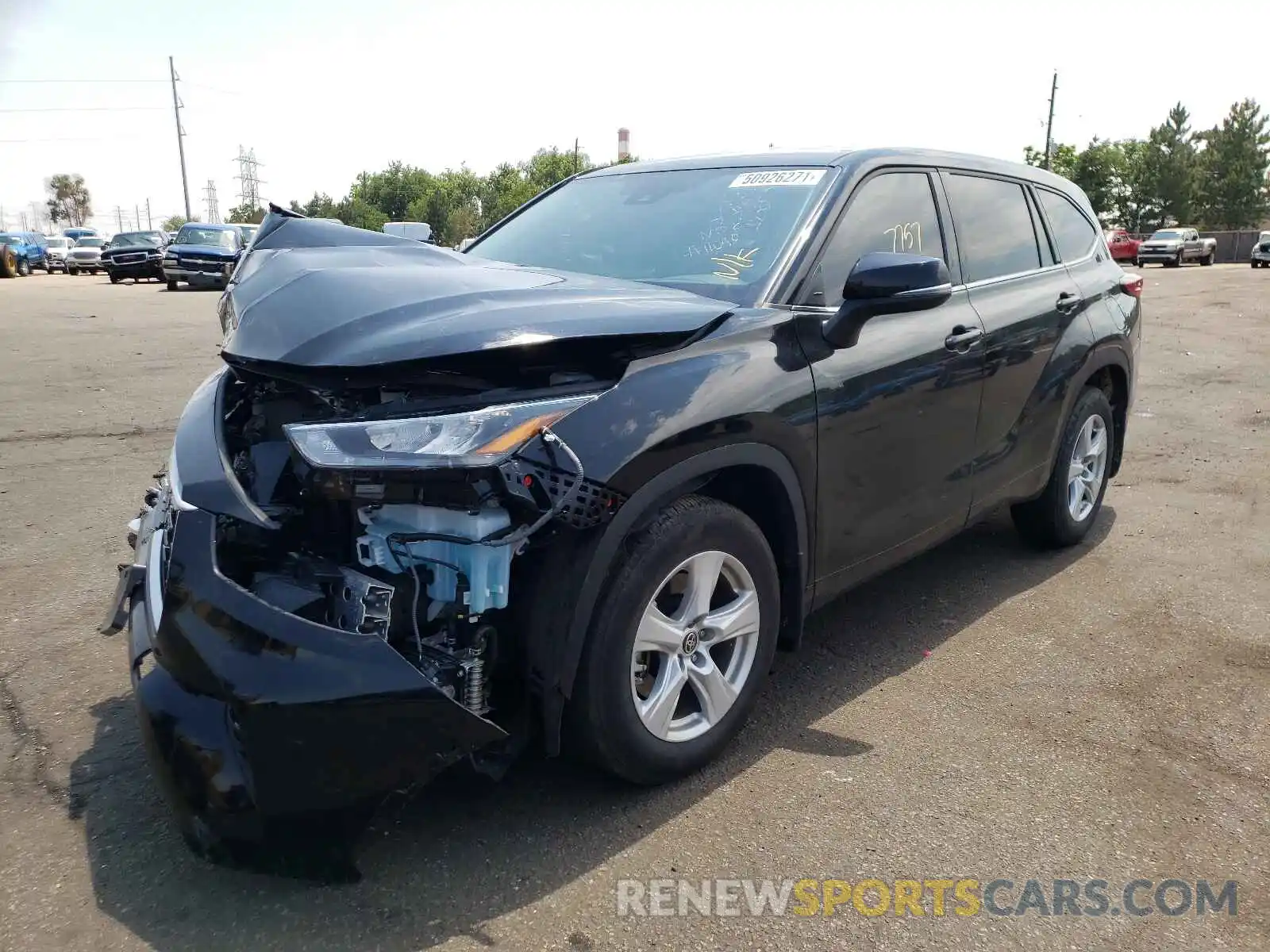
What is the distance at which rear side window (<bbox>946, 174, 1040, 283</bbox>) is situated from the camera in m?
3.94

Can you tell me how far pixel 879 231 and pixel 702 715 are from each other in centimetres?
183

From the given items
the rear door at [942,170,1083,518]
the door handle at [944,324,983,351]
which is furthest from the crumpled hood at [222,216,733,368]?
the rear door at [942,170,1083,518]

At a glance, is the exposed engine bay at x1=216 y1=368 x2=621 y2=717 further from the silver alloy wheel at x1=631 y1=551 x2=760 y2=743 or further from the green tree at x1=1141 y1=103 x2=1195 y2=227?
the green tree at x1=1141 y1=103 x2=1195 y2=227

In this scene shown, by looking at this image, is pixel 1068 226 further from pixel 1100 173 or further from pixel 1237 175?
pixel 1237 175

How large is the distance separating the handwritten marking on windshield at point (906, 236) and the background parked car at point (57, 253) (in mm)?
51557

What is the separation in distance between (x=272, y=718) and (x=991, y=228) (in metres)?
3.47

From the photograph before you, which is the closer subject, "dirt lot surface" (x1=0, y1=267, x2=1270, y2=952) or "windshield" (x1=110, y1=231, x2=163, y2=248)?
"dirt lot surface" (x1=0, y1=267, x2=1270, y2=952)

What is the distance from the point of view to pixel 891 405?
323 cm

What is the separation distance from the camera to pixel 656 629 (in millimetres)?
2598

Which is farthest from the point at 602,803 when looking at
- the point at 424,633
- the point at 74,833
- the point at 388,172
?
the point at 388,172

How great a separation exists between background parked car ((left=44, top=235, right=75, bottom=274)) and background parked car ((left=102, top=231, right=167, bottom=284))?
60.0 feet

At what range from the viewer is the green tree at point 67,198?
383 feet

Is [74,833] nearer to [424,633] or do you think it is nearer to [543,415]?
[424,633]

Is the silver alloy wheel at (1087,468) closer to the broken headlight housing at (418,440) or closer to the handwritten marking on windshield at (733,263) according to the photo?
the handwritten marking on windshield at (733,263)
